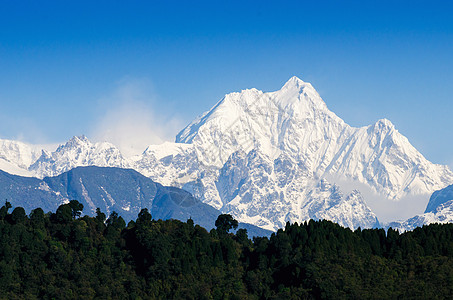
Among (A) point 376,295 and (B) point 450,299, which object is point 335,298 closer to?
(A) point 376,295

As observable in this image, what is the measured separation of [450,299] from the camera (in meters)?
197

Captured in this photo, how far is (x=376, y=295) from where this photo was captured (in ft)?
654

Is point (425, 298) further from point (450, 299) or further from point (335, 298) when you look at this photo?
point (335, 298)

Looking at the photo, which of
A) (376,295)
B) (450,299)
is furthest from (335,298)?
(450,299)

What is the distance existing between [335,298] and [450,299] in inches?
1118

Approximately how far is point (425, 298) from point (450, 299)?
643 cm

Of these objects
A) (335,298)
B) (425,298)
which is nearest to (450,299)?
(425,298)

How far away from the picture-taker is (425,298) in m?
196

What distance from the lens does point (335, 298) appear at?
200 m

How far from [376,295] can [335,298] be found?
10.3 metres

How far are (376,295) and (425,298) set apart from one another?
39.3ft

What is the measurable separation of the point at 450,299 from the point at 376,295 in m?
18.1

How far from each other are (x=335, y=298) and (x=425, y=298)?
22158 mm
